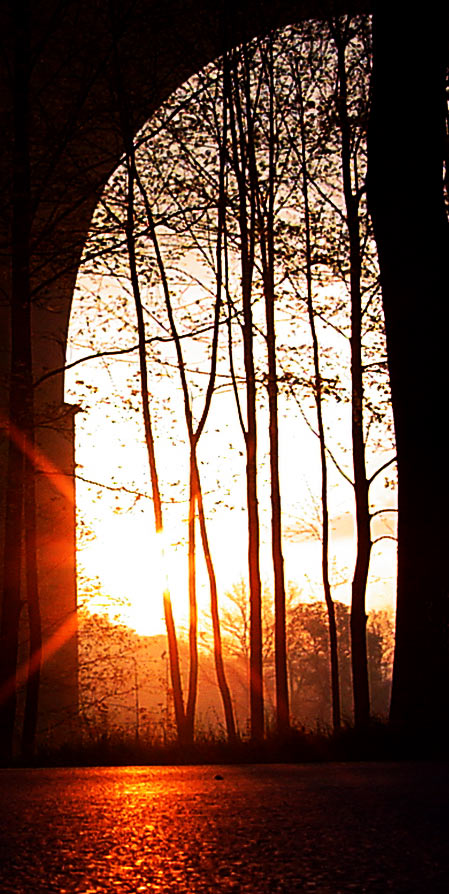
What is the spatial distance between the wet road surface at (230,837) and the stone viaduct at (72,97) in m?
8.60

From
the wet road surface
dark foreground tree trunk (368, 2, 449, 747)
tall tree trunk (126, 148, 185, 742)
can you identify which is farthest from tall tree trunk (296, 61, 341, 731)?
the wet road surface

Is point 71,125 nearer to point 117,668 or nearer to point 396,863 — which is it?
point 117,668

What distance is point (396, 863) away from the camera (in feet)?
6.01

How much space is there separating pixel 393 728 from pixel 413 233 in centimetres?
331

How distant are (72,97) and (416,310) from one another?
6687 millimetres

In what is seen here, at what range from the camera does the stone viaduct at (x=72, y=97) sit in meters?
Answer: 11.6

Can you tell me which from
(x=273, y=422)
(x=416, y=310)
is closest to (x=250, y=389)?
(x=273, y=422)

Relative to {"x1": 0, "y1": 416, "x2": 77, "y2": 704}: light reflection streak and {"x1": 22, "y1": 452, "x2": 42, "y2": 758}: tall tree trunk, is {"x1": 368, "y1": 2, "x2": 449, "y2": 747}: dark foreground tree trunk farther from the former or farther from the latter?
{"x1": 22, "y1": 452, "x2": 42, "y2": 758}: tall tree trunk

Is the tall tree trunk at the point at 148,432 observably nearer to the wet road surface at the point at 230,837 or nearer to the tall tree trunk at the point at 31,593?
the tall tree trunk at the point at 31,593

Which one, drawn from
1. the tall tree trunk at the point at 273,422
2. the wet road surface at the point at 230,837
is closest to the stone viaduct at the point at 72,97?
the tall tree trunk at the point at 273,422

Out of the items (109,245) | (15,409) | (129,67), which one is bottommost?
(15,409)

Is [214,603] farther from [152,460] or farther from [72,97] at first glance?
[72,97]

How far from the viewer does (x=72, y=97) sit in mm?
12266

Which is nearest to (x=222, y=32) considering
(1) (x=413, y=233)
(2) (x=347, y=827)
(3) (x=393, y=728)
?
(1) (x=413, y=233)
